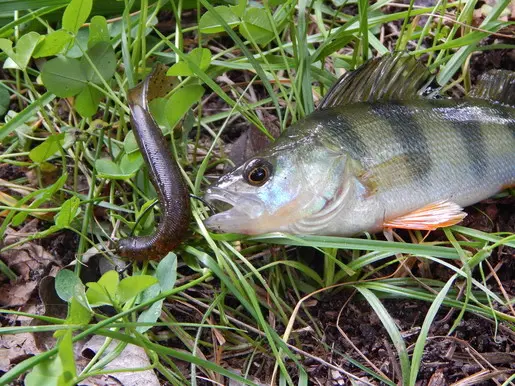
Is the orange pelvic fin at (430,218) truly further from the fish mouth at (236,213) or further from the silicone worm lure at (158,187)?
the silicone worm lure at (158,187)

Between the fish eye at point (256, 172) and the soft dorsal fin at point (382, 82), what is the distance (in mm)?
502

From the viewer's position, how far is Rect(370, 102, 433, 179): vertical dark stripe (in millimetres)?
2967

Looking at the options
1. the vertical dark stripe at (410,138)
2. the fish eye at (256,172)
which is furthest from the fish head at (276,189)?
the vertical dark stripe at (410,138)

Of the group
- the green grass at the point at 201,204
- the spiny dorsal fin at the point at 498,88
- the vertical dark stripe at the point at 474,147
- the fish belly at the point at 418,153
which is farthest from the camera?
the spiny dorsal fin at the point at 498,88

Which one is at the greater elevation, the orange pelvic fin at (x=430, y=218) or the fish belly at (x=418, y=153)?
the fish belly at (x=418, y=153)

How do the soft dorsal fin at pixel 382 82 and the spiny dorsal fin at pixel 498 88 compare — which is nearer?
the soft dorsal fin at pixel 382 82

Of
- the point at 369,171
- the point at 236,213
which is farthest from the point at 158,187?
the point at 369,171

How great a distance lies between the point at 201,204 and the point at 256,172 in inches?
14.7

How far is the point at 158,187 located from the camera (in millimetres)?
2943

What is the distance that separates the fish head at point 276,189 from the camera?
277cm

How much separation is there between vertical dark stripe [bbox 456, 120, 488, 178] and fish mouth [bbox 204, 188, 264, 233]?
1032 mm

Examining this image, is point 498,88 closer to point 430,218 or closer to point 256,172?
point 430,218

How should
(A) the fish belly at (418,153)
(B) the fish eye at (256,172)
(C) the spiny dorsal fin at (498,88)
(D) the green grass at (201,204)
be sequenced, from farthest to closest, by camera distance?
(C) the spiny dorsal fin at (498,88) → (A) the fish belly at (418,153) → (B) the fish eye at (256,172) → (D) the green grass at (201,204)

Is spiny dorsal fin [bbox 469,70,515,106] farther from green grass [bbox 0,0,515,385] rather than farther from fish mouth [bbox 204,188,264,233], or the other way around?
fish mouth [bbox 204,188,264,233]
